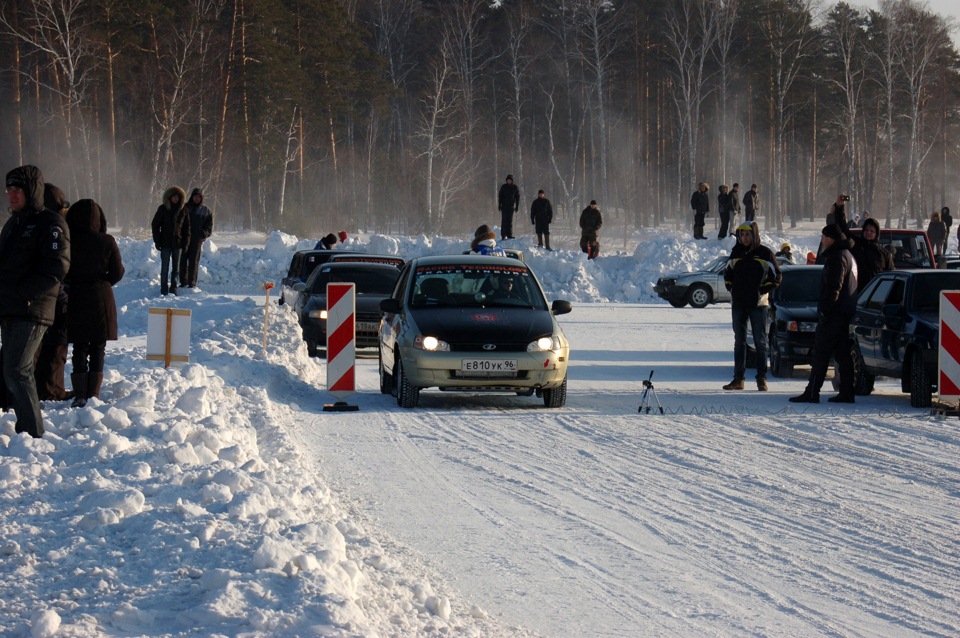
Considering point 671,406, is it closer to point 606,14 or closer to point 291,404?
point 291,404

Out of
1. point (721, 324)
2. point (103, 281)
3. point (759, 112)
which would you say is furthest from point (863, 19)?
point (103, 281)

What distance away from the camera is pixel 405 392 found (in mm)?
12977

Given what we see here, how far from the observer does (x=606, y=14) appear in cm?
6281

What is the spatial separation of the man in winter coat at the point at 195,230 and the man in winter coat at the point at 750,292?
1315cm

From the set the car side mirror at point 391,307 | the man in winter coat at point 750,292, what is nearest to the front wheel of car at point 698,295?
the man in winter coat at point 750,292

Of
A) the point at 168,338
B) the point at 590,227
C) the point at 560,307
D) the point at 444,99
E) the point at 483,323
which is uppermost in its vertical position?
the point at 444,99

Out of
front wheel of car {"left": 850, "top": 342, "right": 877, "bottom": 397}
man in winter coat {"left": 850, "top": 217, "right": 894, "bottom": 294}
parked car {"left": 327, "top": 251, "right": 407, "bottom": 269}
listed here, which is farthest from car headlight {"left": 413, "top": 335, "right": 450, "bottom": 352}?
parked car {"left": 327, "top": 251, "right": 407, "bottom": 269}

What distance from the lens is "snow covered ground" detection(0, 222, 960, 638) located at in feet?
17.5

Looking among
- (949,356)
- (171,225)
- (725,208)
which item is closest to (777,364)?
(949,356)

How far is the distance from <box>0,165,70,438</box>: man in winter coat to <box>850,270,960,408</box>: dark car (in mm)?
8736

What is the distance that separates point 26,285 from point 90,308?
196cm

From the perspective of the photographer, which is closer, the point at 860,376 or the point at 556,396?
the point at 556,396

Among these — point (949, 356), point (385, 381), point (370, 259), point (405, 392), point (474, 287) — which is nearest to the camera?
point (949, 356)

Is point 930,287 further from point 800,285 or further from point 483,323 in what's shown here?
point 483,323
